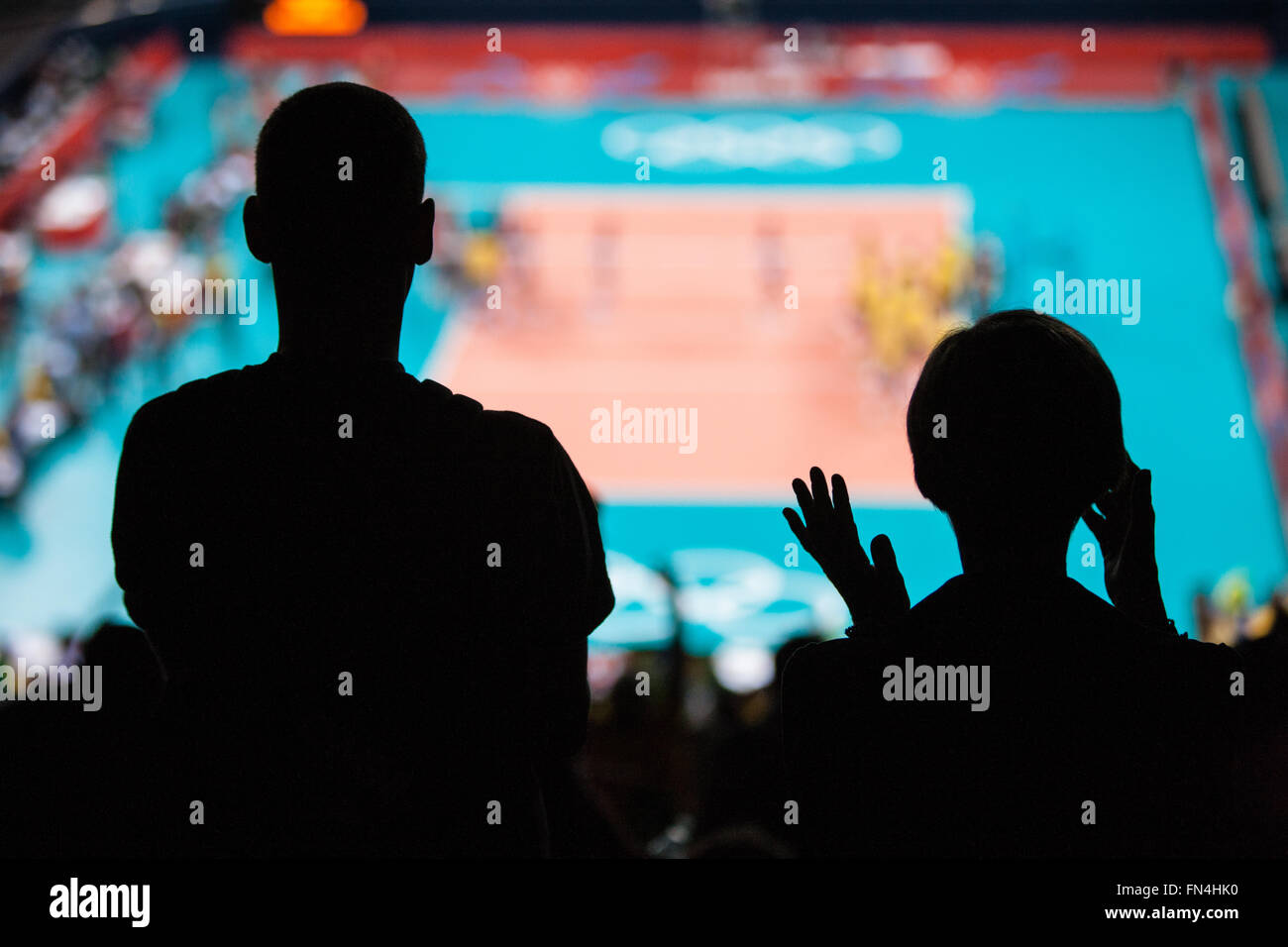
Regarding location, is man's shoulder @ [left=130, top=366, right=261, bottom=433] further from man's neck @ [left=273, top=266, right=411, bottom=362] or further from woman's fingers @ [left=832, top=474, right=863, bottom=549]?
woman's fingers @ [left=832, top=474, right=863, bottom=549]

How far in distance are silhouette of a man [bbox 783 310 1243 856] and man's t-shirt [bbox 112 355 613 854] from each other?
30cm

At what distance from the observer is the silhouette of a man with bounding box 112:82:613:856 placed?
129 centimetres

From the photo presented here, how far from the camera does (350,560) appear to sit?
1.32 metres

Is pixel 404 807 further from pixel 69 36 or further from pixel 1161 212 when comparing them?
pixel 69 36

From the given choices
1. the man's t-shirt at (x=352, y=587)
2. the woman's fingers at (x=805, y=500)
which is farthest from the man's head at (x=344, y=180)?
the woman's fingers at (x=805, y=500)

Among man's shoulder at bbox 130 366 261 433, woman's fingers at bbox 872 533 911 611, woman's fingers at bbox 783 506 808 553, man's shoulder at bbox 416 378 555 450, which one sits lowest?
woman's fingers at bbox 872 533 911 611

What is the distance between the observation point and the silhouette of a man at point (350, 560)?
1.29m

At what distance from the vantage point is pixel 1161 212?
10.0 metres

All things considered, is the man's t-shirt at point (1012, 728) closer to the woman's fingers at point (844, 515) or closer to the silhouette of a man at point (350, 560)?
the woman's fingers at point (844, 515)

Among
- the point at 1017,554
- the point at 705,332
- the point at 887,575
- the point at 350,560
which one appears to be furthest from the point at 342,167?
the point at 705,332

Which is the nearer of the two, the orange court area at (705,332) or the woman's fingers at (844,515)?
the woman's fingers at (844,515)

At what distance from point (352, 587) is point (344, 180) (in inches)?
17.2

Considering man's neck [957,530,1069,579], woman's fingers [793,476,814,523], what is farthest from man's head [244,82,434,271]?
man's neck [957,530,1069,579]

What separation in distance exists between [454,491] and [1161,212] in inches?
392
